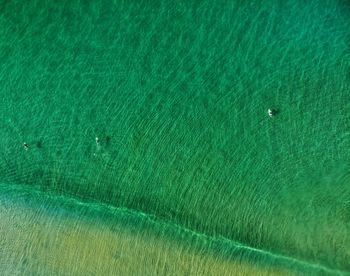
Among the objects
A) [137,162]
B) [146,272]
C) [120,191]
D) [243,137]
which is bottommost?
[146,272]

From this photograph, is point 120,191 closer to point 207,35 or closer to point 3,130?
point 3,130

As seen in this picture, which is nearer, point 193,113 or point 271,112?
point 271,112

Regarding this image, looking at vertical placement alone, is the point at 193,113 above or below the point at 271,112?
below

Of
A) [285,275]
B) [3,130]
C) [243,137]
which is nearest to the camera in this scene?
[285,275]

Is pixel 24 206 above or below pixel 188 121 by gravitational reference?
below

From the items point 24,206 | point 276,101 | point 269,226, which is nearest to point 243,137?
point 276,101

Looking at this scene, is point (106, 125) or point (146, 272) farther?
point (106, 125)

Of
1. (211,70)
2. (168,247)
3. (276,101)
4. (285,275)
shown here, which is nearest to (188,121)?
(211,70)

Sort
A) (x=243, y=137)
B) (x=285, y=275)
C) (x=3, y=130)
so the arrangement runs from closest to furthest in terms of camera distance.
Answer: (x=285, y=275), (x=243, y=137), (x=3, y=130)
